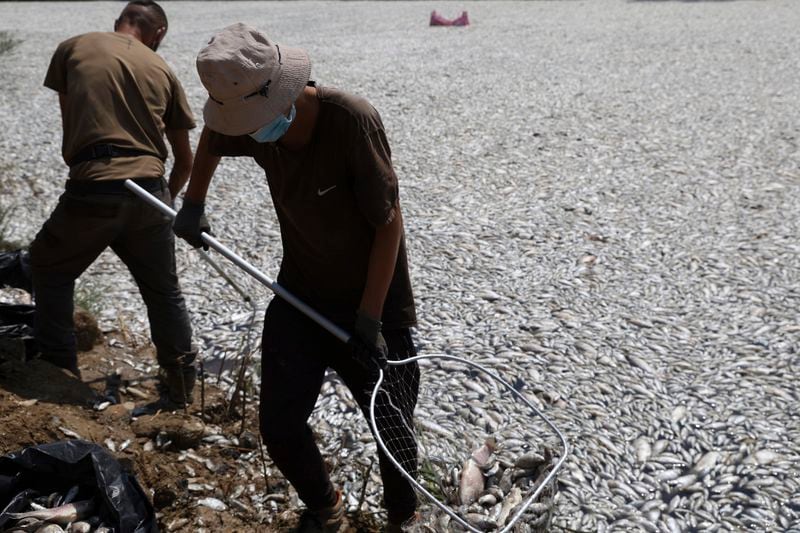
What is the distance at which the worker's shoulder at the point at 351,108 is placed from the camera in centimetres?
232

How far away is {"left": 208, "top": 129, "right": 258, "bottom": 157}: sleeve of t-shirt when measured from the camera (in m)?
2.54

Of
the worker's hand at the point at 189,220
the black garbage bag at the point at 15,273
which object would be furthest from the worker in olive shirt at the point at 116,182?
the black garbage bag at the point at 15,273

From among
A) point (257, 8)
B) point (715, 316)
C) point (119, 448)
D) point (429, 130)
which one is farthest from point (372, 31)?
point (119, 448)

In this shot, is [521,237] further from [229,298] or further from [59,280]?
[59,280]

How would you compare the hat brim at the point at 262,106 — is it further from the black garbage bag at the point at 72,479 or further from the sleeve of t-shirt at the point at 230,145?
the black garbage bag at the point at 72,479

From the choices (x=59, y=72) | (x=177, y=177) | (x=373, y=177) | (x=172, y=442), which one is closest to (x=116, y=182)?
(x=177, y=177)

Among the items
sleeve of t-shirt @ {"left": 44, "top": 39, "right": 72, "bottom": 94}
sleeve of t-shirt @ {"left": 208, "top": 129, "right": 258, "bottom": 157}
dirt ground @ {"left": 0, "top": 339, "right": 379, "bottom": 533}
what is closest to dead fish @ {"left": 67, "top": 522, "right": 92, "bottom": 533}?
dirt ground @ {"left": 0, "top": 339, "right": 379, "bottom": 533}

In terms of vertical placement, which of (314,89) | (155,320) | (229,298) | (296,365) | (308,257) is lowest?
(229,298)

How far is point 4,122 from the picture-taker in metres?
8.39

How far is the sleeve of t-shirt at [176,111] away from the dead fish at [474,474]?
186 cm

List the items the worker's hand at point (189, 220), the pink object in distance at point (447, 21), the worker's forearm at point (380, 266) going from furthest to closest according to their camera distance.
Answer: the pink object in distance at point (447, 21) → the worker's hand at point (189, 220) → the worker's forearm at point (380, 266)

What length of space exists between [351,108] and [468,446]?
1.72 metres

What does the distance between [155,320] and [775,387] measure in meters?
2.81

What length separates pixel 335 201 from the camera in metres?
2.44
